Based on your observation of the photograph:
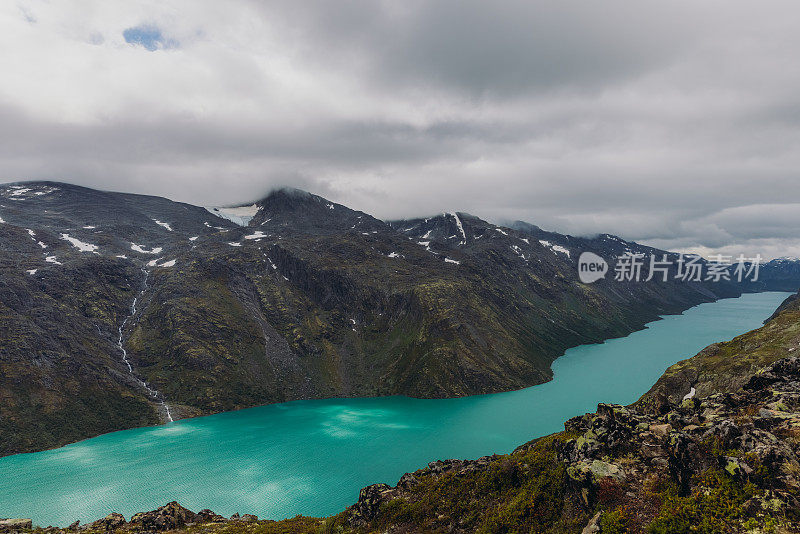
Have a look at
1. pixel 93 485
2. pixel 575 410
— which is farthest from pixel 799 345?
pixel 93 485

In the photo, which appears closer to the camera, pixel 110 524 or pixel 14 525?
pixel 14 525

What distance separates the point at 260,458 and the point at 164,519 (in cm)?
8415

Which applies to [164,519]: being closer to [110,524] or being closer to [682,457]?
[110,524]

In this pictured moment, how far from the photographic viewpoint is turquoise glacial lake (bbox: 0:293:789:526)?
100000mm

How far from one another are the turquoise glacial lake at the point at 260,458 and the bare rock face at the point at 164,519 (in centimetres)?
3886

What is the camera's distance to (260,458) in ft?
433

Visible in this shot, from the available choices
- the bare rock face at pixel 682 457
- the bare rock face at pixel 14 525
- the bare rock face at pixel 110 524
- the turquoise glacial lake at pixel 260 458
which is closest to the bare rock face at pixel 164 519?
the bare rock face at pixel 110 524

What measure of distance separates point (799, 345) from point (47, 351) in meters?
293

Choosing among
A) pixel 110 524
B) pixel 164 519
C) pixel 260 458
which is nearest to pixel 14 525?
pixel 110 524

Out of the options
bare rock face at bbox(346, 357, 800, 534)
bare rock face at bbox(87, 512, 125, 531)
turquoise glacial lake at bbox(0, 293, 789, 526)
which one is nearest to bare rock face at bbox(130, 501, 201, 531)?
bare rock face at bbox(87, 512, 125, 531)

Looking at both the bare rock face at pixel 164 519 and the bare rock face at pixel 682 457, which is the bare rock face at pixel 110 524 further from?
the bare rock face at pixel 682 457

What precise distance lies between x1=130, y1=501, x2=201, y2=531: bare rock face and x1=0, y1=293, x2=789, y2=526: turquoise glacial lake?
3886cm

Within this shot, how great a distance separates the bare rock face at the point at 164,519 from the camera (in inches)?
2151

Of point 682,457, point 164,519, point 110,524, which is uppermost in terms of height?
point 682,457
